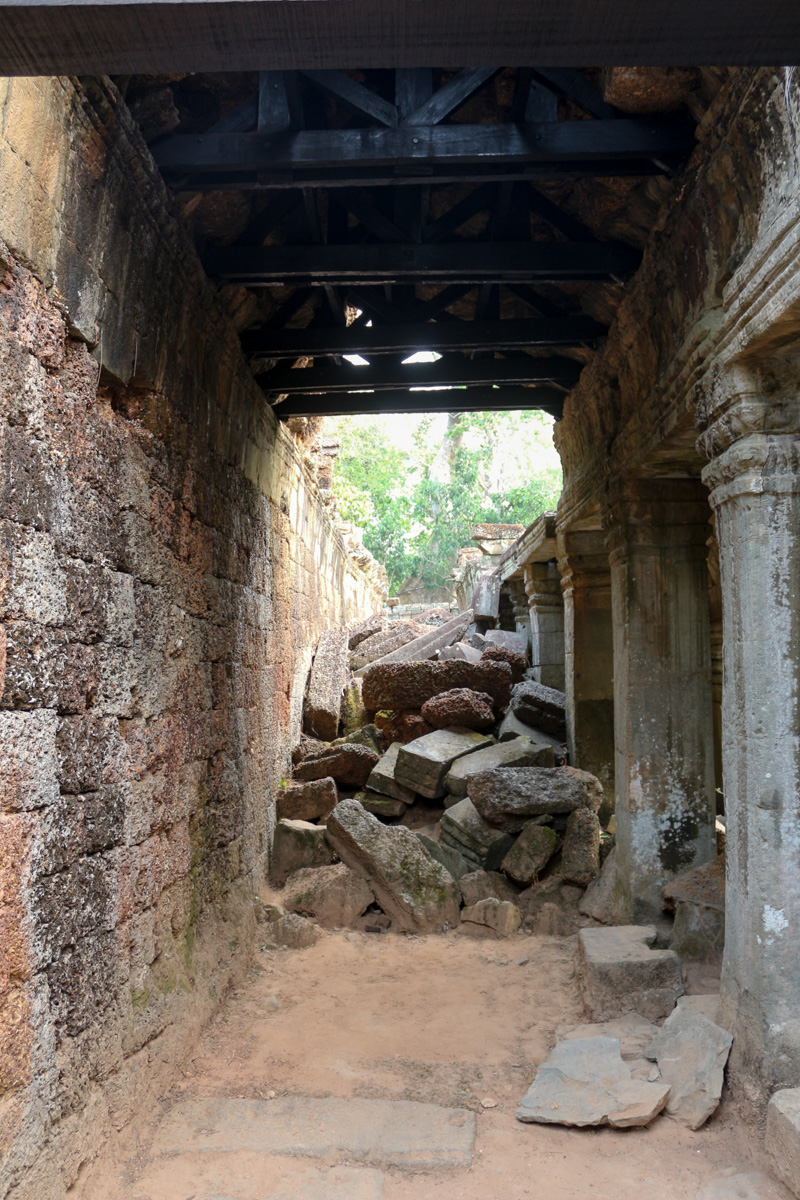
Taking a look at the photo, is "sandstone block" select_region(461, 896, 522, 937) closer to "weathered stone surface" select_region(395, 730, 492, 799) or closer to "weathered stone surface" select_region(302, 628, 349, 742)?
"weathered stone surface" select_region(395, 730, 492, 799)

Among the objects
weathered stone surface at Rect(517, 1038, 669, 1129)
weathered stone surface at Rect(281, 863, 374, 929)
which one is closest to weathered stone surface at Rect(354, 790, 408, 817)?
weathered stone surface at Rect(281, 863, 374, 929)

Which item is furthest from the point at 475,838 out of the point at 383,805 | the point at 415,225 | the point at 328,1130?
the point at 415,225

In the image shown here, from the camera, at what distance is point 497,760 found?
269 inches

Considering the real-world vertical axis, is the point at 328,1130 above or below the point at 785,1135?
below

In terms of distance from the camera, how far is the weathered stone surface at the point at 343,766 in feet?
23.2

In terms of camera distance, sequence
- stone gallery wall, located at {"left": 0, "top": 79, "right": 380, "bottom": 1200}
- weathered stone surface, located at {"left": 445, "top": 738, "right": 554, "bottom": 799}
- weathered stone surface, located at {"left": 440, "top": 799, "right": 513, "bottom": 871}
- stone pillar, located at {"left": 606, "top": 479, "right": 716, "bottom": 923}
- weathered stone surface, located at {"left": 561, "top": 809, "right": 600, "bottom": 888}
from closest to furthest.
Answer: stone gallery wall, located at {"left": 0, "top": 79, "right": 380, "bottom": 1200} → stone pillar, located at {"left": 606, "top": 479, "right": 716, "bottom": 923} → weathered stone surface, located at {"left": 561, "top": 809, "right": 600, "bottom": 888} → weathered stone surface, located at {"left": 440, "top": 799, "right": 513, "bottom": 871} → weathered stone surface, located at {"left": 445, "top": 738, "right": 554, "bottom": 799}

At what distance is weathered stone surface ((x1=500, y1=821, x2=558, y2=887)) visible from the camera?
19.3 ft

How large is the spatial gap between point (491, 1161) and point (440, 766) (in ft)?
12.5

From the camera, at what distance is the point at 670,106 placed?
10.8 feet

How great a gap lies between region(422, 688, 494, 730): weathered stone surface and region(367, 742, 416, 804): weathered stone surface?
2.19 ft

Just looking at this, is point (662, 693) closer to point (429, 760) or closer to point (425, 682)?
point (429, 760)

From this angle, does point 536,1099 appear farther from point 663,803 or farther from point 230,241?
point 230,241

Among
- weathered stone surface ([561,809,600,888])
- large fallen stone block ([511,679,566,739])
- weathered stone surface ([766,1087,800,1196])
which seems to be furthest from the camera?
large fallen stone block ([511,679,566,739])

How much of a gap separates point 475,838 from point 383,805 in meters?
1.02
